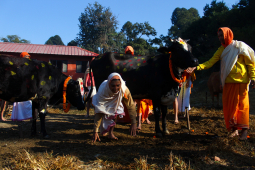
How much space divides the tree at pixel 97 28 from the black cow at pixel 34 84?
3341 centimetres

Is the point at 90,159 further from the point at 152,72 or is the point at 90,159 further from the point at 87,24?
the point at 87,24

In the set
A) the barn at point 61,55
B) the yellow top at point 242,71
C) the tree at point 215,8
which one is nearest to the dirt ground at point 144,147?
the yellow top at point 242,71

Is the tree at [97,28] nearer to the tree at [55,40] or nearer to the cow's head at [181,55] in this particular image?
the cow's head at [181,55]

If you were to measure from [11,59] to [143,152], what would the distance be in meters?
3.23

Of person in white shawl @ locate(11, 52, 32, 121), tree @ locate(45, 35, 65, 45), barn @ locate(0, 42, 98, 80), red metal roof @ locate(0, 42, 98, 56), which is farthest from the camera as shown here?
tree @ locate(45, 35, 65, 45)

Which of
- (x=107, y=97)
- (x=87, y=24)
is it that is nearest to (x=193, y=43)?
(x=87, y=24)

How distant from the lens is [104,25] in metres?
38.2

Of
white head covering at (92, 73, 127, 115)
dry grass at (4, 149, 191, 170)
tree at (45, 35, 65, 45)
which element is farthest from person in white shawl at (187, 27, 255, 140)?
tree at (45, 35, 65, 45)

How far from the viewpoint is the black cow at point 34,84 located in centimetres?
412

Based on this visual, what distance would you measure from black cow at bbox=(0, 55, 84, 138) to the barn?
14.9 meters

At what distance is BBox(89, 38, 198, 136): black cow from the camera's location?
14.9ft

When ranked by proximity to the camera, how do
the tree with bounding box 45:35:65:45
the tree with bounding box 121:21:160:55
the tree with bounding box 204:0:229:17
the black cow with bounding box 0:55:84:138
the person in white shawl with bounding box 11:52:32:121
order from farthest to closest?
1. the tree with bounding box 45:35:65:45
2. the tree with bounding box 121:21:160:55
3. the tree with bounding box 204:0:229:17
4. the person in white shawl with bounding box 11:52:32:121
5. the black cow with bounding box 0:55:84:138

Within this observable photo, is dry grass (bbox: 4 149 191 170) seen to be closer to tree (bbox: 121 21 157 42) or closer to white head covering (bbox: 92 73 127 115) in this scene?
white head covering (bbox: 92 73 127 115)

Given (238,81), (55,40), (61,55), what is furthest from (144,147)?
(55,40)
